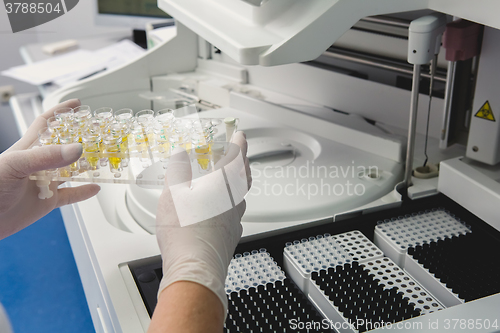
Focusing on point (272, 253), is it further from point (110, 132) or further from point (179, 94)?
point (179, 94)

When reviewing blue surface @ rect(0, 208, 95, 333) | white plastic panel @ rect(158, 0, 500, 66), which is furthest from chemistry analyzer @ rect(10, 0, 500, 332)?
blue surface @ rect(0, 208, 95, 333)

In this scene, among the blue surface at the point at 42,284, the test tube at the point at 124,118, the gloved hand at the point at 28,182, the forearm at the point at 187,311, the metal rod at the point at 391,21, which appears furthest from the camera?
the blue surface at the point at 42,284

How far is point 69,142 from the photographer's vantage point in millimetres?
1087

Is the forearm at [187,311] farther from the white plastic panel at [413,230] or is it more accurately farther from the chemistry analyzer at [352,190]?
the white plastic panel at [413,230]

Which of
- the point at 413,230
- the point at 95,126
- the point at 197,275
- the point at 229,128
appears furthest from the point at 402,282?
the point at 95,126

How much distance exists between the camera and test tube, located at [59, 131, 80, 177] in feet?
3.45

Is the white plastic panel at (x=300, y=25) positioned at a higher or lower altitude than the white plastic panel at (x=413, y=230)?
higher

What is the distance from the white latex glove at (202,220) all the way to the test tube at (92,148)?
23cm

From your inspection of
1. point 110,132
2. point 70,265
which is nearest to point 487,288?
point 110,132

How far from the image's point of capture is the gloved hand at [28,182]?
87 cm

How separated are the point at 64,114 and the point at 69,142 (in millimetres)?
98

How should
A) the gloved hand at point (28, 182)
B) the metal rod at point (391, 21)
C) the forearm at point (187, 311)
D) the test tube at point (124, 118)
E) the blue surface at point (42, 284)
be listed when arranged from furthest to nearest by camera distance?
1. the blue surface at point (42, 284)
2. the metal rod at point (391, 21)
3. the test tube at point (124, 118)
4. the gloved hand at point (28, 182)
5. the forearm at point (187, 311)

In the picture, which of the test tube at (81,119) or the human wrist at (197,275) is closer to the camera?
the human wrist at (197,275)

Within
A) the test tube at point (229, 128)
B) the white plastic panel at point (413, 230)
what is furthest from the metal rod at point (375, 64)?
the test tube at point (229, 128)
